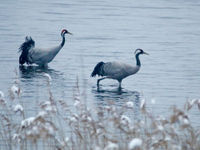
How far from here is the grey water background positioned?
12.6 m

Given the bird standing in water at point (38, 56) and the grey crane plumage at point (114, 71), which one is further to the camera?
the bird standing in water at point (38, 56)

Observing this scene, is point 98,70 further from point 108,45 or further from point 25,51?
point 108,45

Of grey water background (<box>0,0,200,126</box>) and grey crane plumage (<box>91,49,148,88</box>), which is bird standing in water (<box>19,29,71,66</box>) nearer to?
grey water background (<box>0,0,200,126</box>)

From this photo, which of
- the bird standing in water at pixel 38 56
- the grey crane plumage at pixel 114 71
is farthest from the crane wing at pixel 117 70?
the bird standing in water at pixel 38 56

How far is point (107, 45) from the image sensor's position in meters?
19.9

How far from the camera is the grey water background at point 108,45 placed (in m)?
12.6

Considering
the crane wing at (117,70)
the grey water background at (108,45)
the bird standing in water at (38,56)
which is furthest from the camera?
→ the bird standing in water at (38,56)

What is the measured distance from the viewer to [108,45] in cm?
1994

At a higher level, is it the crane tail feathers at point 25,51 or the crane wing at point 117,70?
the crane tail feathers at point 25,51

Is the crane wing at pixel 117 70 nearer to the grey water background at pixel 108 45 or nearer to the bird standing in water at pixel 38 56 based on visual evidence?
the grey water background at pixel 108 45

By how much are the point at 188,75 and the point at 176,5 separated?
67.3 ft

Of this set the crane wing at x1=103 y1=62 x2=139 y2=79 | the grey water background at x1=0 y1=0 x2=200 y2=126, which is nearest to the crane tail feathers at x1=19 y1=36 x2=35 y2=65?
the grey water background at x1=0 y1=0 x2=200 y2=126

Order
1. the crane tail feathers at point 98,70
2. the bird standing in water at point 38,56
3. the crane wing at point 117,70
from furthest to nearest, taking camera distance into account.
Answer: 1. the bird standing in water at point 38,56
2. the crane tail feathers at point 98,70
3. the crane wing at point 117,70

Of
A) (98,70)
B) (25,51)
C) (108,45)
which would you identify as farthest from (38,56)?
(108,45)
